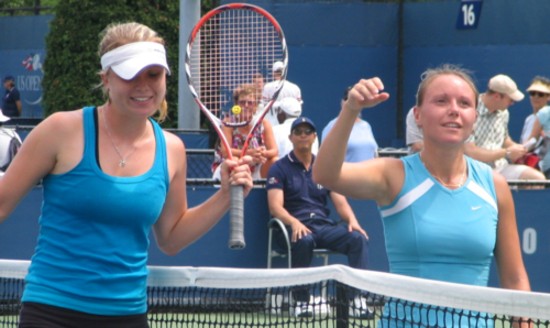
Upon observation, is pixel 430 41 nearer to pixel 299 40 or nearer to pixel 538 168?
pixel 299 40

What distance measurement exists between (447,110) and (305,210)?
17.0ft

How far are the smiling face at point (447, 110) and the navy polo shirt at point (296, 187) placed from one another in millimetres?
5036

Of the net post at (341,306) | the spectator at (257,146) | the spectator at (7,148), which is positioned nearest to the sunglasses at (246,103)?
the spectator at (257,146)

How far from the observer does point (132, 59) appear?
11.5 ft

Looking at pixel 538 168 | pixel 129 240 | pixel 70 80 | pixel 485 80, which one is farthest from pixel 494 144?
pixel 70 80

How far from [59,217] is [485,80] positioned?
40.8ft

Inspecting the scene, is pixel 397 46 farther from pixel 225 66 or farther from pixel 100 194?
pixel 100 194

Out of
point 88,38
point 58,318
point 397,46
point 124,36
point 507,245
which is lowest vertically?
point 58,318

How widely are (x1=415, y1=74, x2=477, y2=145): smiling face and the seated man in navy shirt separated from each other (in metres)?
4.92

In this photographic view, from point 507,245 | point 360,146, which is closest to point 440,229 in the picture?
point 507,245

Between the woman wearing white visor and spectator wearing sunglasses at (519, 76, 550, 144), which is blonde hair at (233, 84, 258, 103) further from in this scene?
spectator wearing sunglasses at (519, 76, 550, 144)

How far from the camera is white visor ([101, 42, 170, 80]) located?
3486 millimetres

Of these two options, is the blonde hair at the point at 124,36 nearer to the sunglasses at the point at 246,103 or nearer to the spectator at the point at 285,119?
the sunglasses at the point at 246,103

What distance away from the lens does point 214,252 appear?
29.0ft
